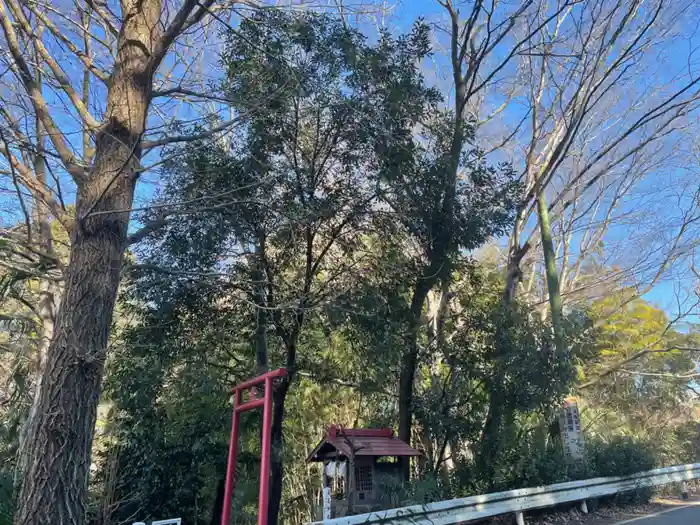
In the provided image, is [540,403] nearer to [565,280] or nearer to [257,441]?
[257,441]

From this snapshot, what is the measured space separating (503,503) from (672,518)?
13.4 ft

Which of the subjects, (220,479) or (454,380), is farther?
(454,380)

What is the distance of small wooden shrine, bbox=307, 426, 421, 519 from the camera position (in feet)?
29.1

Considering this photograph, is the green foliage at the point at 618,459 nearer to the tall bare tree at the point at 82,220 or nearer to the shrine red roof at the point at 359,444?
the shrine red roof at the point at 359,444

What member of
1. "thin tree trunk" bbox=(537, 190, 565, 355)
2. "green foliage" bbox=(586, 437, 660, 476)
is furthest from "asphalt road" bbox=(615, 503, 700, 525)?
"thin tree trunk" bbox=(537, 190, 565, 355)

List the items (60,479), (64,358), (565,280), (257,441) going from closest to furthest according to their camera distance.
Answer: (60,479) → (64,358) → (257,441) → (565,280)

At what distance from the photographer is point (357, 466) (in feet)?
30.1

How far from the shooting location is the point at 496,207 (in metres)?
11.6

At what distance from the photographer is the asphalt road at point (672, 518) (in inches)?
394

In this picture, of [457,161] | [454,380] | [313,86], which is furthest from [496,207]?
[313,86]

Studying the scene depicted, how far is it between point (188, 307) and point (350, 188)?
12.0 feet

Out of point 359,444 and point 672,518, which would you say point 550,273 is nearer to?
point 672,518

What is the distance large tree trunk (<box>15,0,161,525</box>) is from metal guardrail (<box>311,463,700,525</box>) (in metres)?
2.80

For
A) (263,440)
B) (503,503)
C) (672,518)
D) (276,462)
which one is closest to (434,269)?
(503,503)
